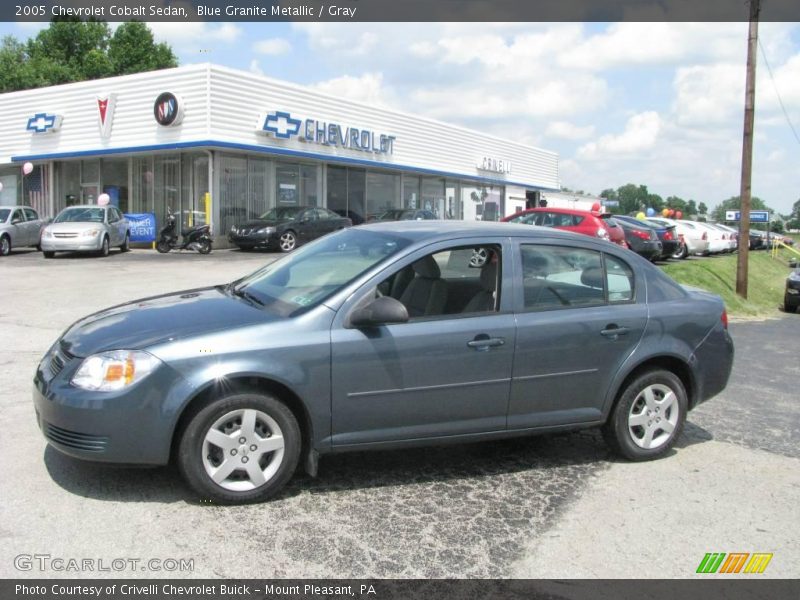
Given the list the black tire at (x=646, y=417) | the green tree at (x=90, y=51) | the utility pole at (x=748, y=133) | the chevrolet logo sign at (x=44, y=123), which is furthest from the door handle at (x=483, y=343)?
the green tree at (x=90, y=51)

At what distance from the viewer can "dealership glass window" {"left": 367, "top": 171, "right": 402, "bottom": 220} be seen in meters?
32.4

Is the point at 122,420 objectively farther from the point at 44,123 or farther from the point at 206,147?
the point at 44,123

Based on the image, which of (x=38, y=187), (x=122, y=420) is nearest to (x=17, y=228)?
(x=38, y=187)

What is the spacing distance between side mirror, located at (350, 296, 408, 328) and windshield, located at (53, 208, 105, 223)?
18385 millimetres

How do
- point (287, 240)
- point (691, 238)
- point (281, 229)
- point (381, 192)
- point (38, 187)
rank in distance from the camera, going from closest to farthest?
point (281, 229)
point (287, 240)
point (691, 238)
point (38, 187)
point (381, 192)

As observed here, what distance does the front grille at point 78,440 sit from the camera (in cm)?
392

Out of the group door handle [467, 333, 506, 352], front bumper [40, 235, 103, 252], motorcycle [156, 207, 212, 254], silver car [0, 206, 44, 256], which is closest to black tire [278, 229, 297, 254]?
motorcycle [156, 207, 212, 254]

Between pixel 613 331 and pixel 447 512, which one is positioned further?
pixel 613 331

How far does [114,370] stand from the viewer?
3.95 meters

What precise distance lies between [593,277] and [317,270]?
193cm

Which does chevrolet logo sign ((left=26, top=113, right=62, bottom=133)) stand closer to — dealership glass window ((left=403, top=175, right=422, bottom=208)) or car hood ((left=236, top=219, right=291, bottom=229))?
car hood ((left=236, top=219, right=291, bottom=229))

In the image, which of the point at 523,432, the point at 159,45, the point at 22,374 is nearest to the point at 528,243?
the point at 523,432

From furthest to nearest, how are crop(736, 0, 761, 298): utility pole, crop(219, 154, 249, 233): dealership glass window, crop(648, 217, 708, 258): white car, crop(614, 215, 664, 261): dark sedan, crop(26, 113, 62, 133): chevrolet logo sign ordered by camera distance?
crop(648, 217, 708, 258): white car → crop(26, 113, 62, 133): chevrolet logo sign → crop(219, 154, 249, 233): dealership glass window → crop(614, 215, 664, 261): dark sedan → crop(736, 0, 761, 298): utility pole

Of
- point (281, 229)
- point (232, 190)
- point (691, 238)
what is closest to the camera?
point (281, 229)
